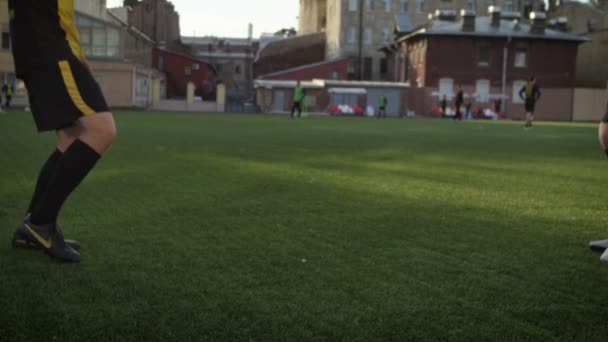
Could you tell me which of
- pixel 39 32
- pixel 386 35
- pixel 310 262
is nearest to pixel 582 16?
pixel 386 35

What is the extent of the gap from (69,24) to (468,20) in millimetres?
53602

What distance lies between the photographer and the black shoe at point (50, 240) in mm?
3562

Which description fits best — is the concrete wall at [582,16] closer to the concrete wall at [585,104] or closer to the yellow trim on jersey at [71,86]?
the concrete wall at [585,104]

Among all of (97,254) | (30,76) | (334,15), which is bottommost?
(97,254)

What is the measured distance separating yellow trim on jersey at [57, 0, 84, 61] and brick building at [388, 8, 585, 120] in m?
52.2

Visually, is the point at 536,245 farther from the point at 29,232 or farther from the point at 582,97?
the point at 582,97

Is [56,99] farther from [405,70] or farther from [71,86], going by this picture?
[405,70]

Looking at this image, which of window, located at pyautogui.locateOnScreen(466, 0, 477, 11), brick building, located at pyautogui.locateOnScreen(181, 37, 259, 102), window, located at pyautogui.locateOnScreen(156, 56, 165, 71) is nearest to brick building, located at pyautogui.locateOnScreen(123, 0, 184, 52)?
window, located at pyautogui.locateOnScreen(156, 56, 165, 71)

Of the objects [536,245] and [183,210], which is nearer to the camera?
[536,245]

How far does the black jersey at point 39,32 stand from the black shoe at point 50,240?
87 cm

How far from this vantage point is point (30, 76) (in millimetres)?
3725

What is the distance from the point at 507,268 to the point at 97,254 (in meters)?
2.23

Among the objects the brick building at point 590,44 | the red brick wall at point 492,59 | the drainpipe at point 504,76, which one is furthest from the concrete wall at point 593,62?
the drainpipe at point 504,76

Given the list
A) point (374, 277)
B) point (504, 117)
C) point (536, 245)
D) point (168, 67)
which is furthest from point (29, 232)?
point (168, 67)
